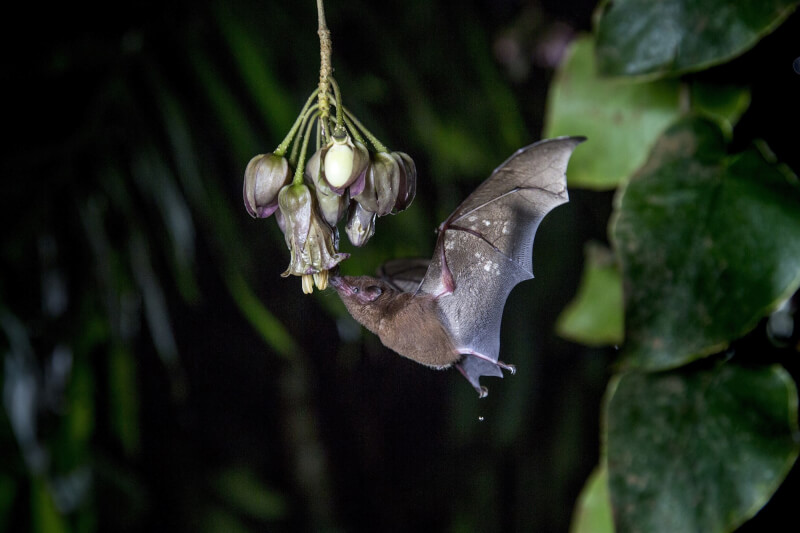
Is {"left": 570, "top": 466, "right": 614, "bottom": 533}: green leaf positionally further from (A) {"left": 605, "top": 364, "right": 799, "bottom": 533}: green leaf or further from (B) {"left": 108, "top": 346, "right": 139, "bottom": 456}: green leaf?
(B) {"left": 108, "top": 346, "right": 139, "bottom": 456}: green leaf

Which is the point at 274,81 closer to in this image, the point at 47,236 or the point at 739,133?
the point at 47,236

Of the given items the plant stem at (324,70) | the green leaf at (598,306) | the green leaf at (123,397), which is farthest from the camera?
the green leaf at (123,397)

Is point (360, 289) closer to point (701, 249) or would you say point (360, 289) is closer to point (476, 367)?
point (476, 367)

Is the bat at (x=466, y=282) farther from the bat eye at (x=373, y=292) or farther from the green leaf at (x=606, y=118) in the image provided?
the green leaf at (x=606, y=118)

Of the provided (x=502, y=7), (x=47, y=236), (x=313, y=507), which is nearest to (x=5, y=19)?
(x=47, y=236)

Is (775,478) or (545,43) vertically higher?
(545,43)

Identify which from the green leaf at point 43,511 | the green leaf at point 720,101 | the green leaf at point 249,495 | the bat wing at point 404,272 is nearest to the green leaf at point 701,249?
the green leaf at point 720,101

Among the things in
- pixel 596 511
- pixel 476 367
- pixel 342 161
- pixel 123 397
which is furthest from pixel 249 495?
pixel 342 161
